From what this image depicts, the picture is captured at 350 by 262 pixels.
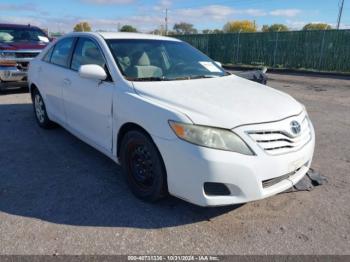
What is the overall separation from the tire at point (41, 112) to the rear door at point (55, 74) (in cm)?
28

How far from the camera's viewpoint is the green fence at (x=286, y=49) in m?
16.6

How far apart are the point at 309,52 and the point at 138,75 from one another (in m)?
16.5

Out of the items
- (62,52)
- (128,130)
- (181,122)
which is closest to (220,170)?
(181,122)

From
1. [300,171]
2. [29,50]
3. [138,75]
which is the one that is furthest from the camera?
[29,50]

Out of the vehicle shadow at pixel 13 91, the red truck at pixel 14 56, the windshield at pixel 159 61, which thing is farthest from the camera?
the vehicle shadow at pixel 13 91

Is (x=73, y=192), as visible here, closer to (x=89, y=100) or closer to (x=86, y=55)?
(x=89, y=100)

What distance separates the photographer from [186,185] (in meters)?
2.71

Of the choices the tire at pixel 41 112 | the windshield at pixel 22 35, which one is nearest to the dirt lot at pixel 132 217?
the tire at pixel 41 112

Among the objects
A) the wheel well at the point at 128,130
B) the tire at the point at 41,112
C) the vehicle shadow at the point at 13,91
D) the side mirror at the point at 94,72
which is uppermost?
the side mirror at the point at 94,72

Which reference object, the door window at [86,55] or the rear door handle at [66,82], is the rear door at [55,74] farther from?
the door window at [86,55]

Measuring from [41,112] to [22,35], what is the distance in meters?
5.56

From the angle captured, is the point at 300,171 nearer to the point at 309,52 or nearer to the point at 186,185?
the point at 186,185

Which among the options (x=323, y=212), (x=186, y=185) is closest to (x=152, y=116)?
(x=186, y=185)

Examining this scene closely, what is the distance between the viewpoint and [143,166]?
3188mm
